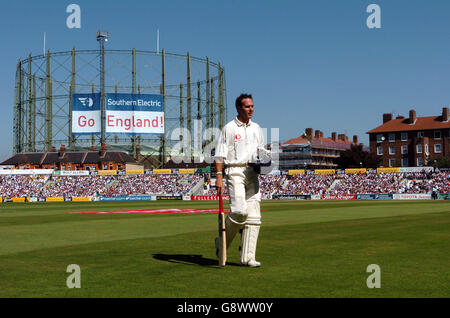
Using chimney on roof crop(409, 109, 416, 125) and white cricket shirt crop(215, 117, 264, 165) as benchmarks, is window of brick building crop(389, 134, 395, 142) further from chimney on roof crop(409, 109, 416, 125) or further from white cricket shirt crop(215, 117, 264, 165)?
white cricket shirt crop(215, 117, 264, 165)

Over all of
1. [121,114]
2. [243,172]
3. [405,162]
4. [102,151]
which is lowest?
[243,172]

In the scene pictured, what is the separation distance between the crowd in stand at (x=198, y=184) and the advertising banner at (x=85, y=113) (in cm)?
894

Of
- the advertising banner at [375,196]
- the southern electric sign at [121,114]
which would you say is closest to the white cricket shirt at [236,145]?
the advertising banner at [375,196]

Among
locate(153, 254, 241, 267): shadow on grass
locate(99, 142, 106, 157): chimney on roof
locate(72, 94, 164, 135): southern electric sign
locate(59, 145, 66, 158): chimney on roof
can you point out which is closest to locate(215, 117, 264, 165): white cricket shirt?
locate(153, 254, 241, 267): shadow on grass

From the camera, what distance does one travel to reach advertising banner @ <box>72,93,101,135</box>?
79062 millimetres

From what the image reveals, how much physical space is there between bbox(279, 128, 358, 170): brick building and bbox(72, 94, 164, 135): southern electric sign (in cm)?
7301

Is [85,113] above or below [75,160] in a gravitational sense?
above

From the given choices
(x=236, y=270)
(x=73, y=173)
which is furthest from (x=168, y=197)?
(x=236, y=270)

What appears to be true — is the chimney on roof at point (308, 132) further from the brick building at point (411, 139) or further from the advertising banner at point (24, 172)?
the advertising banner at point (24, 172)

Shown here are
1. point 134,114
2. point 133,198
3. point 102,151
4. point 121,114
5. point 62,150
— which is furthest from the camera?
point 62,150

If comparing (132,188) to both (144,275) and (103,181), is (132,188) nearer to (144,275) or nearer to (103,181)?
(103,181)

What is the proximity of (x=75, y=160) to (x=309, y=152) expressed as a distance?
74.5m

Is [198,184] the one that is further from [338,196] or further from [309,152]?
[309,152]

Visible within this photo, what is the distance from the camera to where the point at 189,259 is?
373 inches
